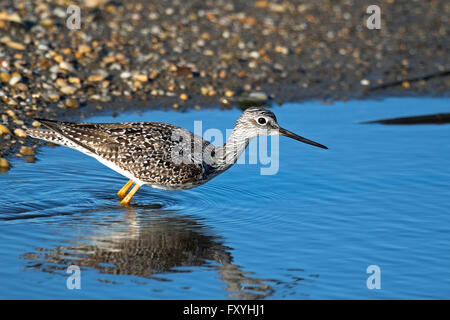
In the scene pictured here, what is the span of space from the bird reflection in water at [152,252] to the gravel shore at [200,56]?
3519 mm

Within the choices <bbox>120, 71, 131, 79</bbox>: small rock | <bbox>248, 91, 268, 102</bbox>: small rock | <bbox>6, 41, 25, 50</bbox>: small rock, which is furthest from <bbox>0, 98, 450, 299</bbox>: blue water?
<bbox>6, 41, 25, 50</bbox>: small rock

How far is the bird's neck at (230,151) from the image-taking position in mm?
11602

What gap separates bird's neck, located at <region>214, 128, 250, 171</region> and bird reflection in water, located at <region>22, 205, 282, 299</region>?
3.95 ft

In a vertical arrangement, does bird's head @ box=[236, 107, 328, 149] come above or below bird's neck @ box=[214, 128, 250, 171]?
above

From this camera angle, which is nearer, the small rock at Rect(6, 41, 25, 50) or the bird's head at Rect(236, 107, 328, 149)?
the bird's head at Rect(236, 107, 328, 149)

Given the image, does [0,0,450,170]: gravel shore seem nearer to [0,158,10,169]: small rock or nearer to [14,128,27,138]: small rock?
[14,128,27,138]: small rock

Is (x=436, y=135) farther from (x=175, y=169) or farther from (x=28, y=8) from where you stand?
(x=28, y=8)

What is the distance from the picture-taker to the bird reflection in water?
8.81 m

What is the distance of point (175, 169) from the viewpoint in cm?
1116

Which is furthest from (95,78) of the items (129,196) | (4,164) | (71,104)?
(129,196)

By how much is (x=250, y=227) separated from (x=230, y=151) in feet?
5.34

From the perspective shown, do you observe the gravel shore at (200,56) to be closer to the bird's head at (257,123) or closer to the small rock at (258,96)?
the small rock at (258,96)

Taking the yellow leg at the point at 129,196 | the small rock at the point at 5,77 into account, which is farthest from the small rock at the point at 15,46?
the yellow leg at the point at 129,196

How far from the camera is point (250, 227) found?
10.5 m
